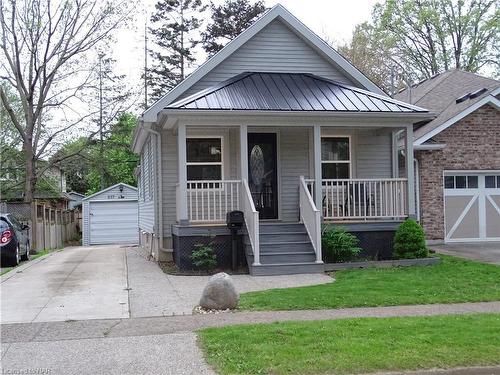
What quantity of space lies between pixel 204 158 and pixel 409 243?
5.37 meters

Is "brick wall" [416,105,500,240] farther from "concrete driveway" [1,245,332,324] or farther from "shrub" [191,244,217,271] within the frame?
"shrub" [191,244,217,271]

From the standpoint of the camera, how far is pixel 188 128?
1373 cm

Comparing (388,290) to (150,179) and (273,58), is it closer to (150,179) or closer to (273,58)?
(273,58)

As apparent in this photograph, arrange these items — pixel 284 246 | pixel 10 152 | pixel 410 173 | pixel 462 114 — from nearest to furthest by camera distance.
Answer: pixel 284 246, pixel 410 173, pixel 462 114, pixel 10 152

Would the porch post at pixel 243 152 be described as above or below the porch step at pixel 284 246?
above

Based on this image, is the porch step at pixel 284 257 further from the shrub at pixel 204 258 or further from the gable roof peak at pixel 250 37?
the gable roof peak at pixel 250 37

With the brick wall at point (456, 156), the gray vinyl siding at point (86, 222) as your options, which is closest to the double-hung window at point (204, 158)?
the brick wall at point (456, 156)

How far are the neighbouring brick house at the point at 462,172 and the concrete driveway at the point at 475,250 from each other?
0.65 metres

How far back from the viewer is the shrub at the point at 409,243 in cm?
1265

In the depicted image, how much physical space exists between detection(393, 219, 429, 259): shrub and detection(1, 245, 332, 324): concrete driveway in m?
2.39

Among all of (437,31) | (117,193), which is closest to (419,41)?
(437,31)

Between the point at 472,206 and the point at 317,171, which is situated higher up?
the point at 317,171

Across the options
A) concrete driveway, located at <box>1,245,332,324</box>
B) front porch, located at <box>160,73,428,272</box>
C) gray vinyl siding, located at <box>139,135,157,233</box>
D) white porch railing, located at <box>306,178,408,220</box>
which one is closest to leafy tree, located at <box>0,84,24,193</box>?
gray vinyl siding, located at <box>139,135,157,233</box>

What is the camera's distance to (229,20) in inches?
1565
